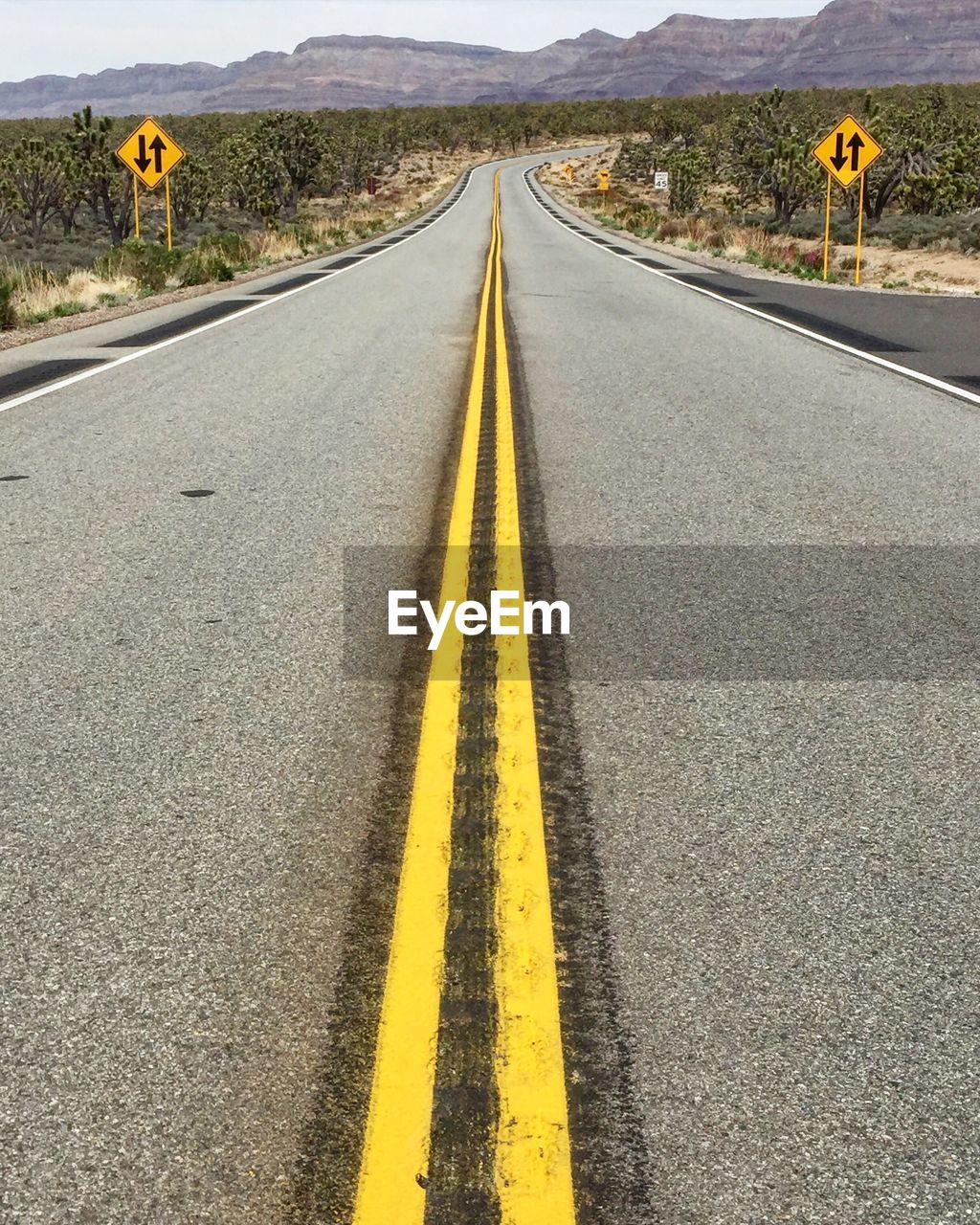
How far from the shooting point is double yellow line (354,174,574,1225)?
88.4 inches

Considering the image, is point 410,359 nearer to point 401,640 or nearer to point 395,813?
point 401,640

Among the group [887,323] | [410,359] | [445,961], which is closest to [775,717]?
[445,961]

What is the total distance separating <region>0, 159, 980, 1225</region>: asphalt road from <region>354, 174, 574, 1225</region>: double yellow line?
0.05 m

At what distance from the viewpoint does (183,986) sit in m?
2.83

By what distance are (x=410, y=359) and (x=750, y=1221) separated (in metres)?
11.8

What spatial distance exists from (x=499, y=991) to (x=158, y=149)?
24.3m

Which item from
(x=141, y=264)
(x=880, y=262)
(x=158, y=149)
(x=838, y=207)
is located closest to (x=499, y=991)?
(x=141, y=264)

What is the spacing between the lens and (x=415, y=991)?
2.79 metres

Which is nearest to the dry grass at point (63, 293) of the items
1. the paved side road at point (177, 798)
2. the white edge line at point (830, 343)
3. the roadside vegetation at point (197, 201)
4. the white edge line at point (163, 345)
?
the roadside vegetation at point (197, 201)

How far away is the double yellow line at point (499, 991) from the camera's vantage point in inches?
88.4

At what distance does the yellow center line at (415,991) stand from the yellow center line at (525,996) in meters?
0.14

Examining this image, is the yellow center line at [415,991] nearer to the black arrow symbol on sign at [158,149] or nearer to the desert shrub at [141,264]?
the desert shrub at [141,264]

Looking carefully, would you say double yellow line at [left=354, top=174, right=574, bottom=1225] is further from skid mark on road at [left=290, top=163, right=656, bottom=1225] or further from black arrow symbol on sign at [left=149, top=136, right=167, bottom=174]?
black arrow symbol on sign at [left=149, top=136, right=167, bottom=174]

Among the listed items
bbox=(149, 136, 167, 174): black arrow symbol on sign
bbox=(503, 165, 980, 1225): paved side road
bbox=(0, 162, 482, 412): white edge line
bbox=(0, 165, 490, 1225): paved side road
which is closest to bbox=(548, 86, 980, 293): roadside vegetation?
bbox=(0, 162, 482, 412): white edge line
